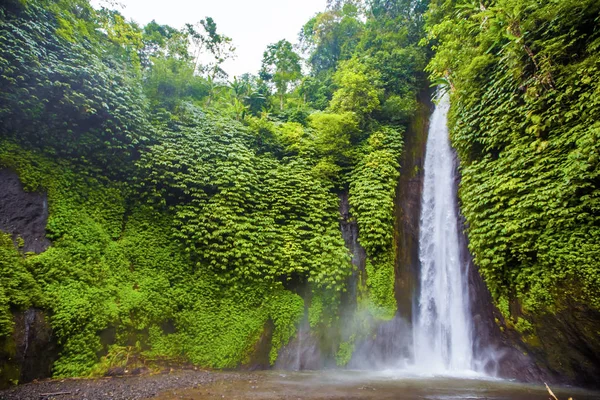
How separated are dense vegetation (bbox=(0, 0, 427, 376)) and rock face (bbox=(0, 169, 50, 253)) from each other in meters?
0.21

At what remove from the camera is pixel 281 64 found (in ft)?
72.4

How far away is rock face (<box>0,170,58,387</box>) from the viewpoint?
526cm

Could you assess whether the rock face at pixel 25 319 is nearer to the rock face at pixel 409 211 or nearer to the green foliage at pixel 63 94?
the green foliage at pixel 63 94

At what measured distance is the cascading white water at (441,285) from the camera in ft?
27.8

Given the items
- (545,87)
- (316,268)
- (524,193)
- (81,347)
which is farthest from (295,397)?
(545,87)

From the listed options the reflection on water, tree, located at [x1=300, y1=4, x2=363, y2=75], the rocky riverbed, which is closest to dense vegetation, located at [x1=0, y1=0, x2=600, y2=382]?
the rocky riverbed

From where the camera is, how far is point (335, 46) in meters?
21.9

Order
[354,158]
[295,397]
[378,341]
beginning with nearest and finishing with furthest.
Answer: [295,397] → [378,341] → [354,158]

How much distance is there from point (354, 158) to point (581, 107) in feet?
22.7

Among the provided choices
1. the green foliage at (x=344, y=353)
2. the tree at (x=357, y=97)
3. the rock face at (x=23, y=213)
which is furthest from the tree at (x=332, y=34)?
Answer: the rock face at (x=23, y=213)

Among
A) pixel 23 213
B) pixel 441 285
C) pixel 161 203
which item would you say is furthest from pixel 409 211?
pixel 23 213

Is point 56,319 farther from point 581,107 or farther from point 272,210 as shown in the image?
point 581,107

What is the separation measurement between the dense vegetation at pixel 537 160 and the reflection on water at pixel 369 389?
58.5 inches

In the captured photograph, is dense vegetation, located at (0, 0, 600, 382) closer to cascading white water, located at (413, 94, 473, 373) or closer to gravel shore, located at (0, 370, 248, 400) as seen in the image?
gravel shore, located at (0, 370, 248, 400)
